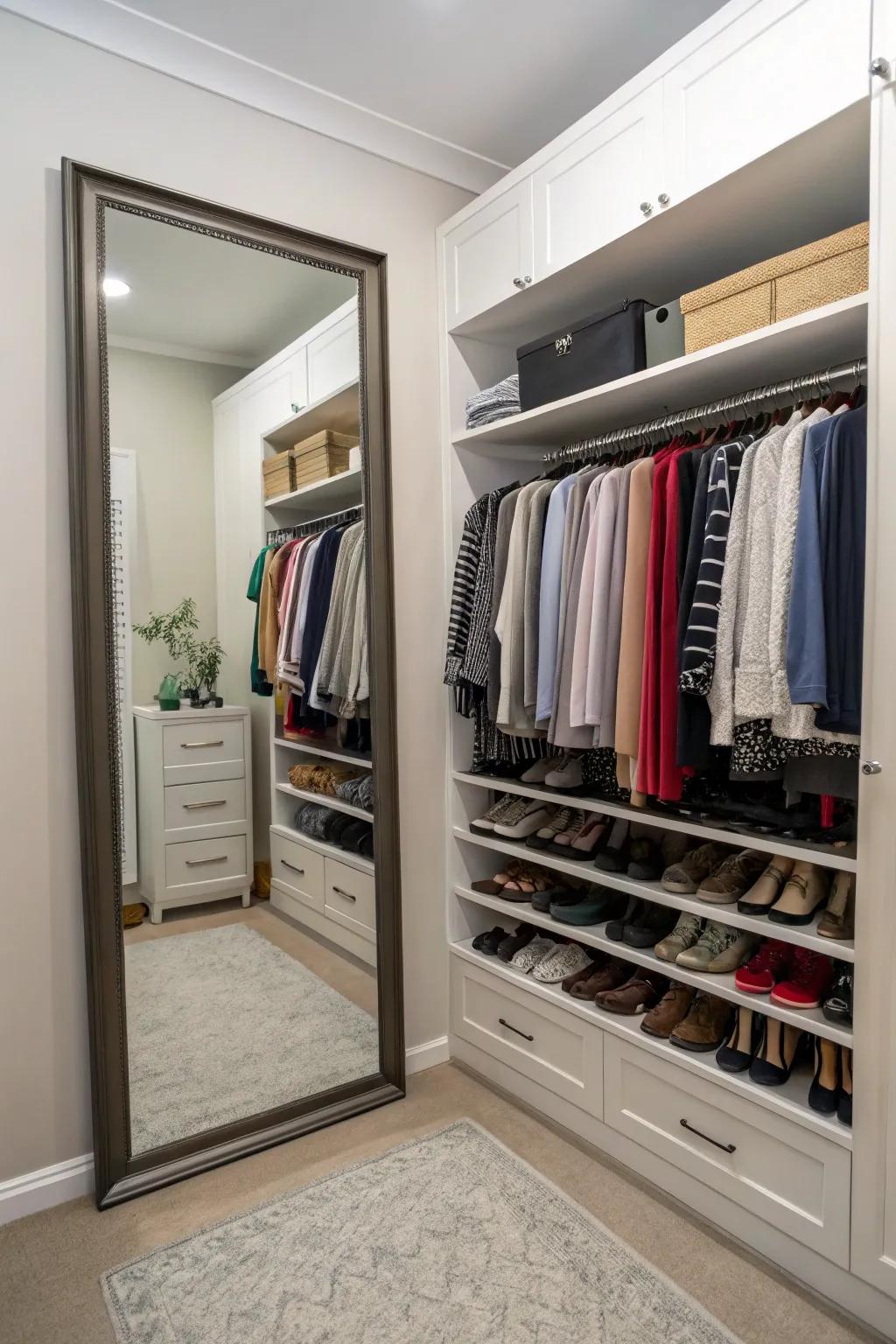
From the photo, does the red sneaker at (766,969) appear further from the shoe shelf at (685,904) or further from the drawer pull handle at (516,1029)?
the drawer pull handle at (516,1029)

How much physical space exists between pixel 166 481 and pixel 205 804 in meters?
0.83

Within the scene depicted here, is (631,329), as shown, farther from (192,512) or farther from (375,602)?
(192,512)

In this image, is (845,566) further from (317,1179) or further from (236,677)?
(317,1179)

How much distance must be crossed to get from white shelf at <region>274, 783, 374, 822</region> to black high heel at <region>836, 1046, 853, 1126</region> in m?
1.30

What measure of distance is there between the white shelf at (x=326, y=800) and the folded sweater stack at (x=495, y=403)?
1168mm

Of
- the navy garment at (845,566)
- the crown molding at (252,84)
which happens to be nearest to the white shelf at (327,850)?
the navy garment at (845,566)

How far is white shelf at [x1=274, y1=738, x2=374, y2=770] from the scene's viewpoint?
2.30 meters

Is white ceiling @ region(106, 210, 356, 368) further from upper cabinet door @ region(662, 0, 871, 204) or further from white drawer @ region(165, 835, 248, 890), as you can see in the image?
white drawer @ region(165, 835, 248, 890)

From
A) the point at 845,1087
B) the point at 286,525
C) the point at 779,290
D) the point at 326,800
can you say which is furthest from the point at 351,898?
the point at 779,290

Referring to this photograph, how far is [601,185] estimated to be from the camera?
77.0 inches

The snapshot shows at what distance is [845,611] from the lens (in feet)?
4.93

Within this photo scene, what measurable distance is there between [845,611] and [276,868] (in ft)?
5.10

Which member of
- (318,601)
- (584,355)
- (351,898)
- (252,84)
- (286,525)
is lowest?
(351,898)

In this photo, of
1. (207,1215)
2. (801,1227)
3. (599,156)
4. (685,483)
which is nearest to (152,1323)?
(207,1215)
